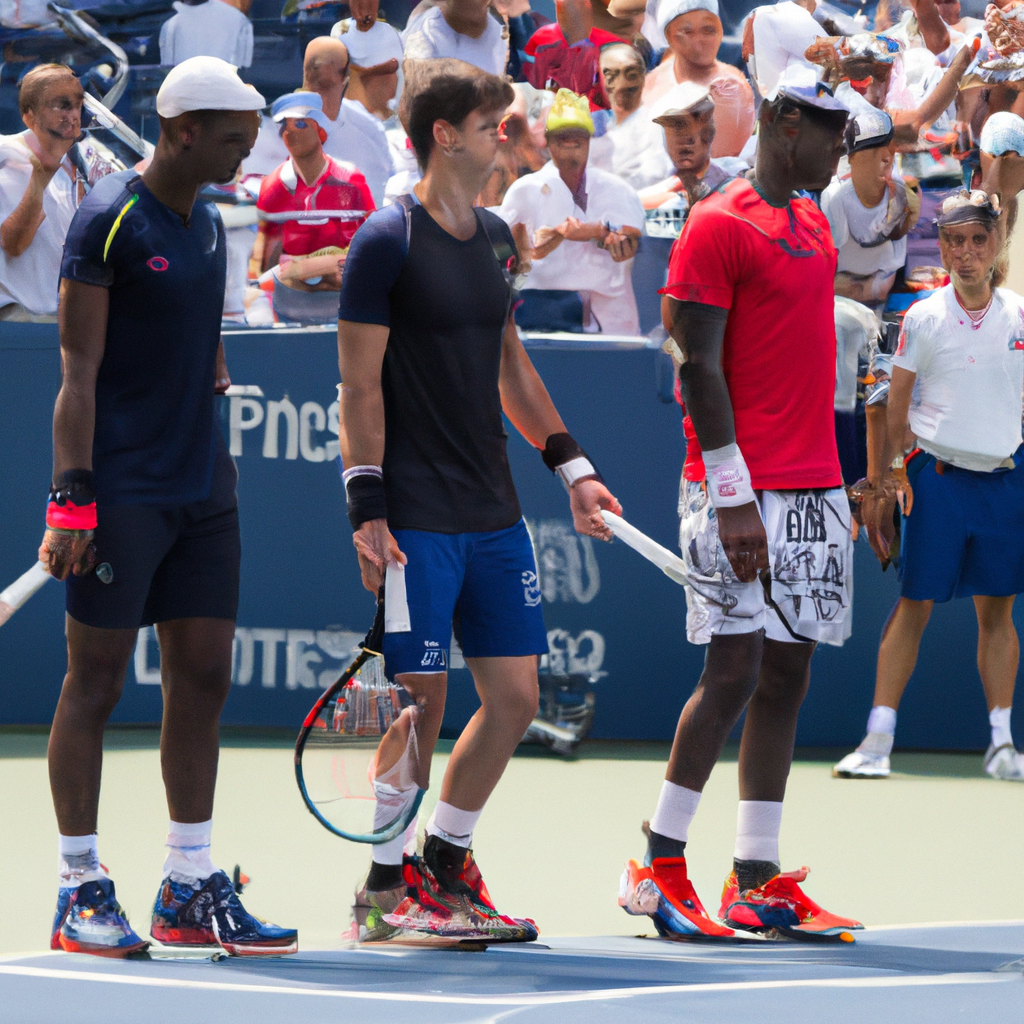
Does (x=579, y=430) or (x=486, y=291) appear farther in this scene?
(x=579, y=430)

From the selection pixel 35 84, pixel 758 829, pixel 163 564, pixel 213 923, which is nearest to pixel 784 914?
pixel 758 829

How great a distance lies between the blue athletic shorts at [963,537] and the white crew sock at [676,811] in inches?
106

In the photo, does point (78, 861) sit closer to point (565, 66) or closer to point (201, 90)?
point (201, 90)

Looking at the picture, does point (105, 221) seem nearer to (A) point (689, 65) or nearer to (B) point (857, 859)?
(B) point (857, 859)

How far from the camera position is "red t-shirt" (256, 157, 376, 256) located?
23.4 feet

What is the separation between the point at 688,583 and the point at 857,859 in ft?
5.02

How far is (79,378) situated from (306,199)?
402 cm

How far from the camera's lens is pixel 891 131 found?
22.3 ft

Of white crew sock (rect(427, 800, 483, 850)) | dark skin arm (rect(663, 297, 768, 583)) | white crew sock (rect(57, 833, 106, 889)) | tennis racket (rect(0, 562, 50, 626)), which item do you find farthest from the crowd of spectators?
white crew sock (rect(57, 833, 106, 889))

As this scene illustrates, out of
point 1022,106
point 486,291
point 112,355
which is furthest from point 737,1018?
point 1022,106

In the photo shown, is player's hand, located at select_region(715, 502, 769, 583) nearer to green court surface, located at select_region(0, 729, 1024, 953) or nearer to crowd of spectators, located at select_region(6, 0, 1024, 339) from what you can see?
green court surface, located at select_region(0, 729, 1024, 953)

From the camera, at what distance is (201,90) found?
3377mm

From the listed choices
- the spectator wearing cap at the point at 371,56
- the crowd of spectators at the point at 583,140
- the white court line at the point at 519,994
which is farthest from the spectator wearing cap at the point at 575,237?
the white court line at the point at 519,994

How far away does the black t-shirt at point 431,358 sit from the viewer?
136 inches
